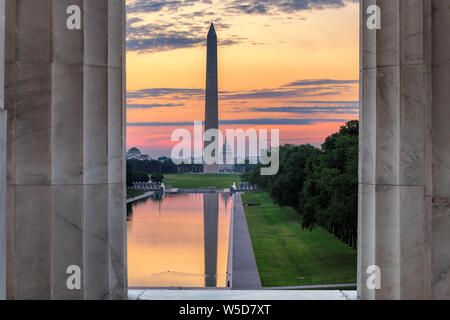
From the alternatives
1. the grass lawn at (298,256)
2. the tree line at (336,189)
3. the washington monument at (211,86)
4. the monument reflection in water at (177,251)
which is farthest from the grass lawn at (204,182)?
the tree line at (336,189)

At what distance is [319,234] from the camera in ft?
154

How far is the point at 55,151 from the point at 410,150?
4.69 metres

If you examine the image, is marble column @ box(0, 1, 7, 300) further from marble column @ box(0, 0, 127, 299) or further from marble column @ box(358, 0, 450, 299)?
marble column @ box(358, 0, 450, 299)

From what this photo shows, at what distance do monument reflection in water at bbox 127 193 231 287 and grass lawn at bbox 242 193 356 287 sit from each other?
8.69 ft

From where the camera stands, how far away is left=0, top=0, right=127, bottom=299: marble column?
23.4ft

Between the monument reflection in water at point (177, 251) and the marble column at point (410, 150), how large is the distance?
18.6m

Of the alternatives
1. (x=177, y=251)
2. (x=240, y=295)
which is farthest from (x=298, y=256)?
(x=240, y=295)

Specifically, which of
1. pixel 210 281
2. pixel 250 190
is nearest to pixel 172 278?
pixel 210 281

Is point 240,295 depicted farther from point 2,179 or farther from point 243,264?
point 243,264

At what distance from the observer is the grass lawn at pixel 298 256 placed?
95.1ft

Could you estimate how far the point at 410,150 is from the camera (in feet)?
23.3

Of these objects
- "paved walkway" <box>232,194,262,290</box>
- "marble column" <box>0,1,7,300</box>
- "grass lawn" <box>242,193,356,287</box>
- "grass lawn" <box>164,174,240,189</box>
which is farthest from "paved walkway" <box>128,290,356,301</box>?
"grass lawn" <box>164,174,240,189</box>

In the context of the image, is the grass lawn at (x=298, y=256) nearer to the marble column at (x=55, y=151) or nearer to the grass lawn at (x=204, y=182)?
the marble column at (x=55, y=151)

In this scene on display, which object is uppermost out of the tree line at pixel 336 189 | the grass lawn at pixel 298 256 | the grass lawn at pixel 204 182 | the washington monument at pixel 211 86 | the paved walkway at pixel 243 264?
the washington monument at pixel 211 86
